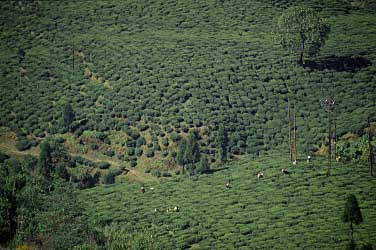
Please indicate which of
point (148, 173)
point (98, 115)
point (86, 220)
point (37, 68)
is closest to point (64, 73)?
point (37, 68)

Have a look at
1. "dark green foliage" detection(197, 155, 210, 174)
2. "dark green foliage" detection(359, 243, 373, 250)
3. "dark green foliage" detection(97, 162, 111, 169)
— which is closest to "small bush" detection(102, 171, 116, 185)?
"dark green foliage" detection(97, 162, 111, 169)

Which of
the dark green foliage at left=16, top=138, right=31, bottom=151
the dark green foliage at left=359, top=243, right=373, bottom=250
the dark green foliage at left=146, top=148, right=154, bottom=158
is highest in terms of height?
the dark green foliage at left=16, top=138, right=31, bottom=151

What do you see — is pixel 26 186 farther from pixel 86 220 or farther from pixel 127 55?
pixel 127 55

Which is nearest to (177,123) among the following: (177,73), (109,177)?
(109,177)

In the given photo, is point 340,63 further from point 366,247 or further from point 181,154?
point 366,247

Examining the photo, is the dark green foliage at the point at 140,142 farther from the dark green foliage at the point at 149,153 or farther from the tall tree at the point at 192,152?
the tall tree at the point at 192,152

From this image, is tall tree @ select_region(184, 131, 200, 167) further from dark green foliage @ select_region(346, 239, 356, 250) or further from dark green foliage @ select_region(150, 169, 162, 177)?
dark green foliage @ select_region(346, 239, 356, 250)
